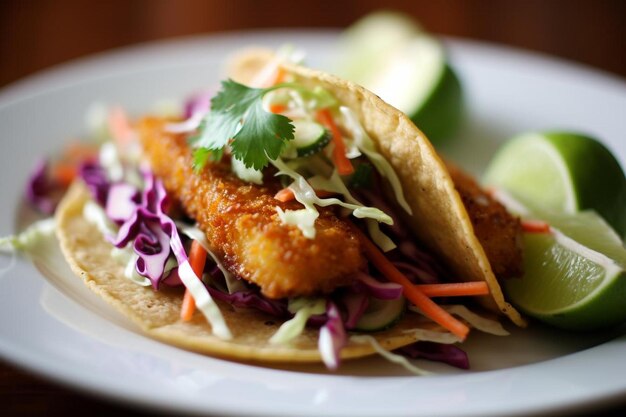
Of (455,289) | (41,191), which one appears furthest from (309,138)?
(41,191)

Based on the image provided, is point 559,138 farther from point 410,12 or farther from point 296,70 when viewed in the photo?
point 410,12

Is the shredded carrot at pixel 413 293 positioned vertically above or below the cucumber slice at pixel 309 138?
below

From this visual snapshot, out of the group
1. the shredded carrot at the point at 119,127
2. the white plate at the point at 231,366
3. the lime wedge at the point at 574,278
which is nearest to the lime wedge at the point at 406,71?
the white plate at the point at 231,366

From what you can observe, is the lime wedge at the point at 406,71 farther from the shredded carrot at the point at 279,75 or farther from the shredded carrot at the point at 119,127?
the shredded carrot at the point at 119,127

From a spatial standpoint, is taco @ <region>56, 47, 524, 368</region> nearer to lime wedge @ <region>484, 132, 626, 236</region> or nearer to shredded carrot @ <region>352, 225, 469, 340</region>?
shredded carrot @ <region>352, 225, 469, 340</region>

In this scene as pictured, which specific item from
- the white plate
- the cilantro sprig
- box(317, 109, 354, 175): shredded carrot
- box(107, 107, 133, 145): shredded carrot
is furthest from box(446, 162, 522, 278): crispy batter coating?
box(107, 107, 133, 145): shredded carrot

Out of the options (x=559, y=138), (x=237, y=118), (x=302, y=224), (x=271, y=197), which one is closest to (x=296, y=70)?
(x=237, y=118)
